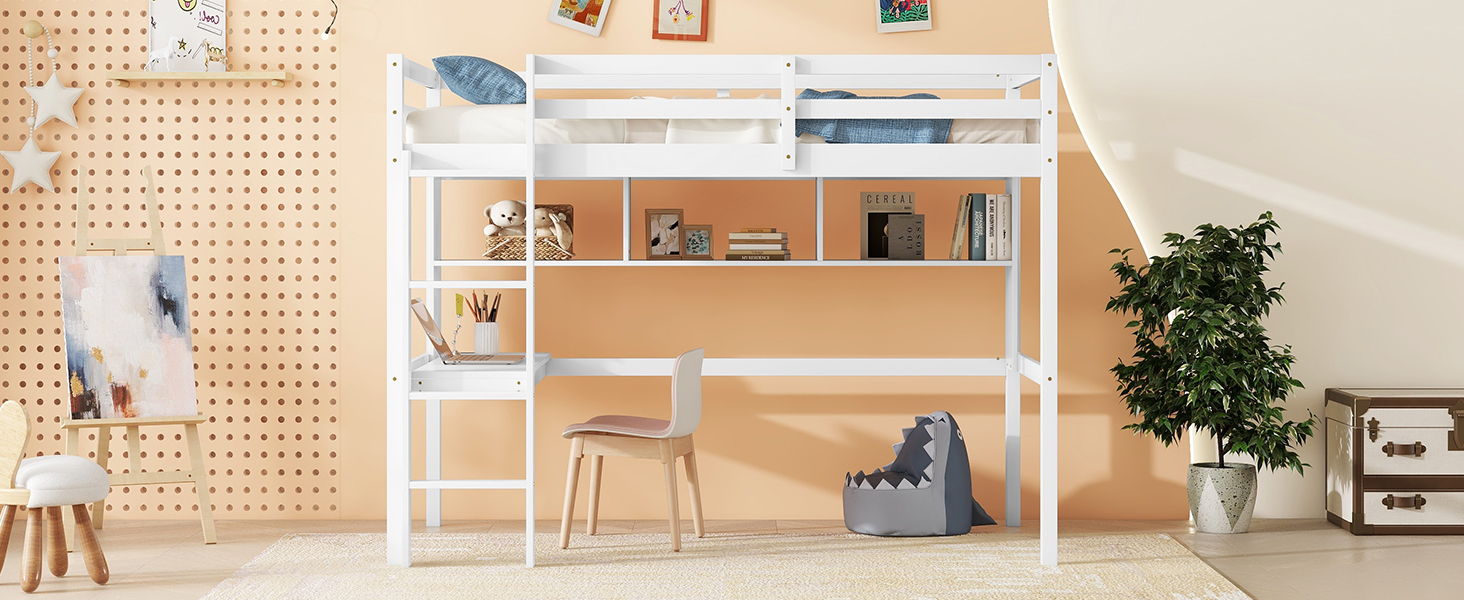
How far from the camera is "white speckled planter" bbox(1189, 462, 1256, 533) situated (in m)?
4.13

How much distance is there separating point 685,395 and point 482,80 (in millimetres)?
1221

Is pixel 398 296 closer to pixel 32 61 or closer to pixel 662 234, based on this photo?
pixel 662 234

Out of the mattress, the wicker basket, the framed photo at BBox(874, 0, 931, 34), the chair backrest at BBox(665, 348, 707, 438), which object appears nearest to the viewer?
the mattress

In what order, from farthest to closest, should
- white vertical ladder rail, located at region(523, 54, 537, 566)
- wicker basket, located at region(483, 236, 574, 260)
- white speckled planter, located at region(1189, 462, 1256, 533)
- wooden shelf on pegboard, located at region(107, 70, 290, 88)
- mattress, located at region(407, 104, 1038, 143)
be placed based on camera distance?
1. wooden shelf on pegboard, located at region(107, 70, 290, 88)
2. white speckled planter, located at region(1189, 462, 1256, 533)
3. wicker basket, located at region(483, 236, 574, 260)
4. mattress, located at region(407, 104, 1038, 143)
5. white vertical ladder rail, located at region(523, 54, 537, 566)

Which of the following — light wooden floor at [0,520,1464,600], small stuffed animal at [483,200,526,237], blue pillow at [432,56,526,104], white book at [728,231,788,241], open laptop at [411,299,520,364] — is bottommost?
light wooden floor at [0,520,1464,600]

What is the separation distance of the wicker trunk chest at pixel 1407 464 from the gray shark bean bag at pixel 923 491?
4.60 ft

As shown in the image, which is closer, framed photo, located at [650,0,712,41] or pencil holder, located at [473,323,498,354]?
pencil holder, located at [473,323,498,354]

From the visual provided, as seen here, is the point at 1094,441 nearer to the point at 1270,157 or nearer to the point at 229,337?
the point at 1270,157

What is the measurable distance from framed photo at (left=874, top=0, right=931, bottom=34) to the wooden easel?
2721 millimetres

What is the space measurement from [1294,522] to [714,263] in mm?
2406

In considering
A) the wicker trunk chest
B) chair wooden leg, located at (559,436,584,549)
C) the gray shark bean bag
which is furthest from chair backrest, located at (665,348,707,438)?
the wicker trunk chest

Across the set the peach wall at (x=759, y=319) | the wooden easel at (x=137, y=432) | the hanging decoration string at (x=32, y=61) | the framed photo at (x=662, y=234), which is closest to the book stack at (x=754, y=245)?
the framed photo at (x=662, y=234)

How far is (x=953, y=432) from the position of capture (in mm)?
4023

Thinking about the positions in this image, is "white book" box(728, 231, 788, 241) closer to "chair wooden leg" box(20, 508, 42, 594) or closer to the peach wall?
the peach wall
